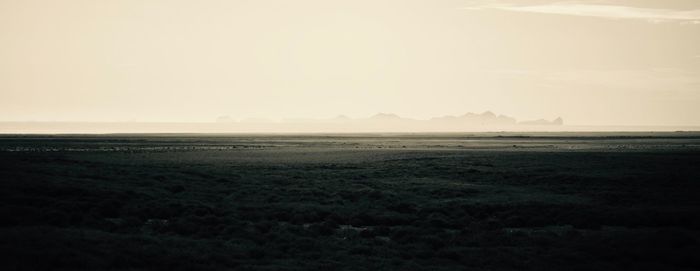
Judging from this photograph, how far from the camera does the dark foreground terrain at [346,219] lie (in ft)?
57.7

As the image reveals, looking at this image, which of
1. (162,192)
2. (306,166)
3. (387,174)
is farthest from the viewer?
(306,166)

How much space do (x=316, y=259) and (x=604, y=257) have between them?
29.1 ft

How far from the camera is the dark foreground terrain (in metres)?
17.6

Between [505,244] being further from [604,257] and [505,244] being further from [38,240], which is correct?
[38,240]

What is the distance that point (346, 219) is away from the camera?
2603 cm

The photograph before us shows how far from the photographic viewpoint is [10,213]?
A: 22.0 m

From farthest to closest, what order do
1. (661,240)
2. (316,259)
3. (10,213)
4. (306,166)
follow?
(306,166) < (10,213) < (661,240) < (316,259)

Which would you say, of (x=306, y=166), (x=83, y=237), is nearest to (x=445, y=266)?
(x=83, y=237)

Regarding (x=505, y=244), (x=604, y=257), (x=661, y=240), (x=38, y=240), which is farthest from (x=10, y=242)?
(x=661, y=240)

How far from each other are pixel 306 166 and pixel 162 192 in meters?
21.0

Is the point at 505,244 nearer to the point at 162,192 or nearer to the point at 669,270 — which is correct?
the point at 669,270

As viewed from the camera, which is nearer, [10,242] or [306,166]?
[10,242]

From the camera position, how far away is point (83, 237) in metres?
18.7

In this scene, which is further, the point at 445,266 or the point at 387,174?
the point at 387,174
